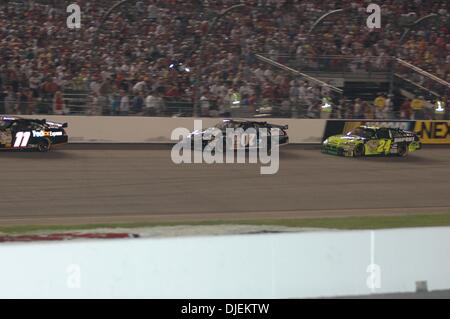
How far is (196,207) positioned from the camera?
15.3m

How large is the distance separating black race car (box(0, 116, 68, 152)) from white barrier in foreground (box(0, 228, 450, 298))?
1485 cm

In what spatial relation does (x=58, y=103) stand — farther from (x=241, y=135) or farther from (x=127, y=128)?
(x=241, y=135)

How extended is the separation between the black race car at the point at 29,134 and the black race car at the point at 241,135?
3.88 m

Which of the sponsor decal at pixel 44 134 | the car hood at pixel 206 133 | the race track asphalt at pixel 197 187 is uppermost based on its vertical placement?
the sponsor decal at pixel 44 134

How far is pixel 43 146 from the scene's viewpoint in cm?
2189

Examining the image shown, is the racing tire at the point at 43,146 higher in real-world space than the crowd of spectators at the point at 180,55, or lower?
lower

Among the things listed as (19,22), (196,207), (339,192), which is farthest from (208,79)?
(196,207)

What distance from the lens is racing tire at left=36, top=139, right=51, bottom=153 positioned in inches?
857

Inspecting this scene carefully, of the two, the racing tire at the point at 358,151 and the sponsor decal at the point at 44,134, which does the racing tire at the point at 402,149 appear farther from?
the sponsor decal at the point at 44,134

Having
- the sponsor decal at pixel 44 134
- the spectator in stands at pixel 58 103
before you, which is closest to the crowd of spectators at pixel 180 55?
the spectator in stands at pixel 58 103

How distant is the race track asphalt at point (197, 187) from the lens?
14812 millimetres

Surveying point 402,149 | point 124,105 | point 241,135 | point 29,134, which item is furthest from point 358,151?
point 29,134
